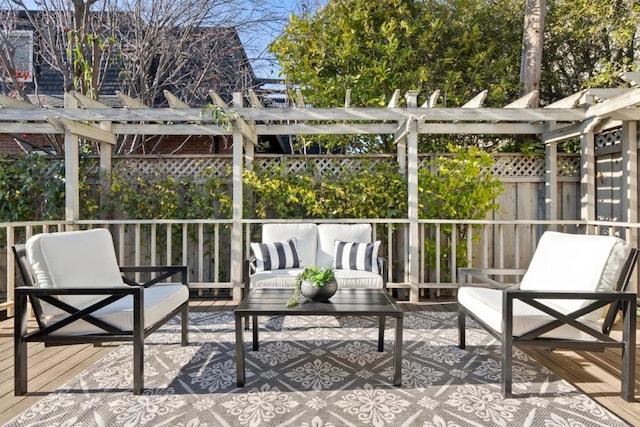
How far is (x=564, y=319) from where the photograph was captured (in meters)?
2.27

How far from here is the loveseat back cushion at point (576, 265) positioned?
8.00 ft

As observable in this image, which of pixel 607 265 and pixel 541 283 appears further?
pixel 541 283

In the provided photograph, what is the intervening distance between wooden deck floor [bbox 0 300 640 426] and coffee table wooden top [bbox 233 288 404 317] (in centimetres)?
117

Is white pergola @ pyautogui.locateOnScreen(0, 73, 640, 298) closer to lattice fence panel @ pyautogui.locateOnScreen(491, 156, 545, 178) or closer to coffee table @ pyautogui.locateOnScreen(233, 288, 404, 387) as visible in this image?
lattice fence panel @ pyautogui.locateOnScreen(491, 156, 545, 178)

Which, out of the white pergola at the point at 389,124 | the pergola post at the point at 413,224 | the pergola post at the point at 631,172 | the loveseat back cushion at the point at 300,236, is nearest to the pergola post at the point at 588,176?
the white pergola at the point at 389,124

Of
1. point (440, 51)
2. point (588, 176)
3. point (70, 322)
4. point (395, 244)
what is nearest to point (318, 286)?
point (70, 322)

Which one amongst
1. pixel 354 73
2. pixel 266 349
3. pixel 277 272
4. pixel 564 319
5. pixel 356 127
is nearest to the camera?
pixel 564 319

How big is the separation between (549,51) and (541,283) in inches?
197

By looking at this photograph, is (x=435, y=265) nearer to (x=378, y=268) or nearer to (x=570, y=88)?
(x=378, y=268)

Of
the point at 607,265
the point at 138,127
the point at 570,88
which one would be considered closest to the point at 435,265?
the point at 607,265

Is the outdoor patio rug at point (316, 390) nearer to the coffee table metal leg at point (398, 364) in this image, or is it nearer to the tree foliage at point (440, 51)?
the coffee table metal leg at point (398, 364)

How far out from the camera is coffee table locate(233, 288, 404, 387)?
95.2 inches

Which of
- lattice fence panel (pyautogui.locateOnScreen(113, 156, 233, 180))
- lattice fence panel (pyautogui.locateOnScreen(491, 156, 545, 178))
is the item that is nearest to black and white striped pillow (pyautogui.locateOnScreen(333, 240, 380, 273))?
lattice fence panel (pyautogui.locateOnScreen(113, 156, 233, 180))

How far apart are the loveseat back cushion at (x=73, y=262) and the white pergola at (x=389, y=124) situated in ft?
5.69
